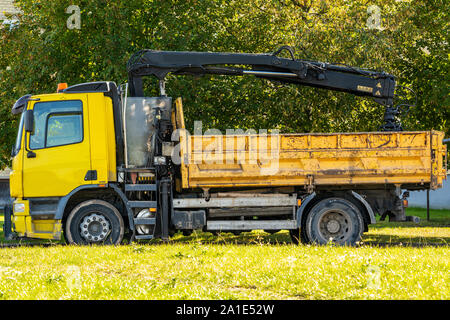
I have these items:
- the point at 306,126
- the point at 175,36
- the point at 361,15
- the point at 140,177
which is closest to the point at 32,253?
the point at 140,177

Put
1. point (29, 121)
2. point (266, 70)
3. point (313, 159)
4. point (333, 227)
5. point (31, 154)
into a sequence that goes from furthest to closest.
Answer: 1. point (266, 70)
2. point (333, 227)
3. point (31, 154)
4. point (29, 121)
5. point (313, 159)

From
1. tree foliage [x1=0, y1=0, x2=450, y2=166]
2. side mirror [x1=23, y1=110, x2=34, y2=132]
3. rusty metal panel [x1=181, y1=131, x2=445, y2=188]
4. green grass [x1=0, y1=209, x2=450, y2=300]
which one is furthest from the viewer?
tree foliage [x1=0, y1=0, x2=450, y2=166]

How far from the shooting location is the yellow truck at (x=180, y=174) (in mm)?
11391

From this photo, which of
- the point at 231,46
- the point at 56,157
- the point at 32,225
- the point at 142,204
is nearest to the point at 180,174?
the point at 142,204

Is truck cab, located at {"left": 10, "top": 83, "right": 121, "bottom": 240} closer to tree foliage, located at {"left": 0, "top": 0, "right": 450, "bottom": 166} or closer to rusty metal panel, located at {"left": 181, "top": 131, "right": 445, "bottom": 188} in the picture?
rusty metal panel, located at {"left": 181, "top": 131, "right": 445, "bottom": 188}

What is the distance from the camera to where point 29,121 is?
11570 mm

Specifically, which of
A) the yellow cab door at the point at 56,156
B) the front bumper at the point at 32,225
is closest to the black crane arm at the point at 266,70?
the yellow cab door at the point at 56,156

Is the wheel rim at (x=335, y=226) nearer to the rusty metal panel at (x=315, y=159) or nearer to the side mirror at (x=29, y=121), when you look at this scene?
the rusty metal panel at (x=315, y=159)

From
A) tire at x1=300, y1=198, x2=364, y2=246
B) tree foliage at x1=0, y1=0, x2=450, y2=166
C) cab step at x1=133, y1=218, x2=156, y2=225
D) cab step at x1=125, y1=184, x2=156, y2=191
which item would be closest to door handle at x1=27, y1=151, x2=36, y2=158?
cab step at x1=125, y1=184, x2=156, y2=191

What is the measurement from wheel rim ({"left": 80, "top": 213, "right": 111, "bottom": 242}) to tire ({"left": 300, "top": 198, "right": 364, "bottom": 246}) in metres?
3.70

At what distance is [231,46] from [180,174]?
816cm

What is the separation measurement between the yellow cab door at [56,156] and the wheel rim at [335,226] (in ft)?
14.7

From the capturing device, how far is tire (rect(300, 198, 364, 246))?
458 inches

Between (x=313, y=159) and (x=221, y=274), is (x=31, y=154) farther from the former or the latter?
(x=221, y=274)
